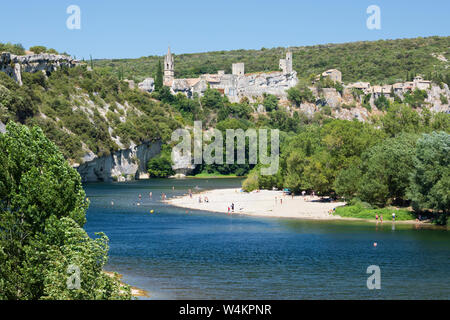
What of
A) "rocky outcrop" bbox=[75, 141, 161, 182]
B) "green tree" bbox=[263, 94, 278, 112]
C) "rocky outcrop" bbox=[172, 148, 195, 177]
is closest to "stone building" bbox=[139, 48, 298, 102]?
"green tree" bbox=[263, 94, 278, 112]

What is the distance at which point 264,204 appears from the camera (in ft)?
236

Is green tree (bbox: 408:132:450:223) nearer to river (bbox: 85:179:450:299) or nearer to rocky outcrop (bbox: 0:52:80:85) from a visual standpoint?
river (bbox: 85:179:450:299)

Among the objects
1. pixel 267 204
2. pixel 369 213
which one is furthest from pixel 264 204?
pixel 369 213

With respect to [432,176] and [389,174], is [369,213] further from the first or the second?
[432,176]

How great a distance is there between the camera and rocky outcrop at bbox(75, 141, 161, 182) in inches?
4503

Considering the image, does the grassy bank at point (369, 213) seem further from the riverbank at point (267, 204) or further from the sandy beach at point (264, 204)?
the sandy beach at point (264, 204)

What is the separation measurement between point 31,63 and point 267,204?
215ft

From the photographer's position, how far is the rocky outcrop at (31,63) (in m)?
107

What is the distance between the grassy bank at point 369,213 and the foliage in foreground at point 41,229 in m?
38.6

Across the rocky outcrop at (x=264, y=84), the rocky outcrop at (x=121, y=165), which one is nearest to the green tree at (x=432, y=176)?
the rocky outcrop at (x=121, y=165)

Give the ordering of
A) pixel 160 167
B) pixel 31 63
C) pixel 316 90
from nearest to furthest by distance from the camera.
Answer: pixel 31 63 < pixel 160 167 < pixel 316 90

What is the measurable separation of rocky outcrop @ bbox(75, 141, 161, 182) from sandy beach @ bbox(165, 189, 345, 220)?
112ft

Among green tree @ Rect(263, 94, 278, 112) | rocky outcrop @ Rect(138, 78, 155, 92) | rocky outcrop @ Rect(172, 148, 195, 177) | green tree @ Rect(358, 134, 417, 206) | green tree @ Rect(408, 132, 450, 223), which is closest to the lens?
green tree @ Rect(408, 132, 450, 223)
